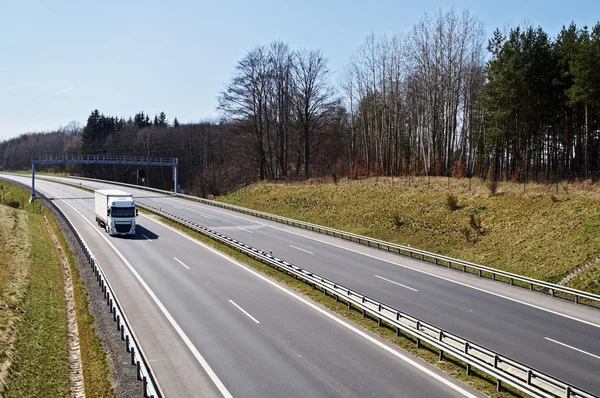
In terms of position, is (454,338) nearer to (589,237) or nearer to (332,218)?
(589,237)

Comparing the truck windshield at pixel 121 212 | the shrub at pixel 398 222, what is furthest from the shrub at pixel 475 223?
the truck windshield at pixel 121 212

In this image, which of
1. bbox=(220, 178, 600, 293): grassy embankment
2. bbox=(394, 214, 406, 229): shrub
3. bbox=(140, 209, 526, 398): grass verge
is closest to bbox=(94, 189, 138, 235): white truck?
bbox=(140, 209, 526, 398): grass verge

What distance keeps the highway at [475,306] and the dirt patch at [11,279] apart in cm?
1307

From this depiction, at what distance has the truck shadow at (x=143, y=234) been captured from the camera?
35.9 metres

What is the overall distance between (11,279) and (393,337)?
15940mm

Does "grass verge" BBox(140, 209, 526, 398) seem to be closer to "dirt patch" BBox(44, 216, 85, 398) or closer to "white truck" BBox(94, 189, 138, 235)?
"dirt patch" BBox(44, 216, 85, 398)

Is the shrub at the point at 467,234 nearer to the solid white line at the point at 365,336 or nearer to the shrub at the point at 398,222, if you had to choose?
the shrub at the point at 398,222

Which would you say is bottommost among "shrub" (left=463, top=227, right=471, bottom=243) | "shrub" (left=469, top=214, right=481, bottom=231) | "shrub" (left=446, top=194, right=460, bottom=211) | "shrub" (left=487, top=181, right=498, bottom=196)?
"shrub" (left=463, top=227, right=471, bottom=243)

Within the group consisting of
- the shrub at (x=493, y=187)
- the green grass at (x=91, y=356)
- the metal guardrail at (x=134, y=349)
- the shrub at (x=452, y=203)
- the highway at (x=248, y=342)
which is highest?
the shrub at (x=493, y=187)

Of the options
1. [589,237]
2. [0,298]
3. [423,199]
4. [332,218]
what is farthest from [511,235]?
[0,298]

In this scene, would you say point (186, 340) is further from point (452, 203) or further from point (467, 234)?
point (452, 203)

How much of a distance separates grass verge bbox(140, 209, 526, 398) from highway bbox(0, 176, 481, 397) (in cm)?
37

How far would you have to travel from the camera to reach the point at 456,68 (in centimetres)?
5184

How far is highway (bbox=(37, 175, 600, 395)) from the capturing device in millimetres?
14625
